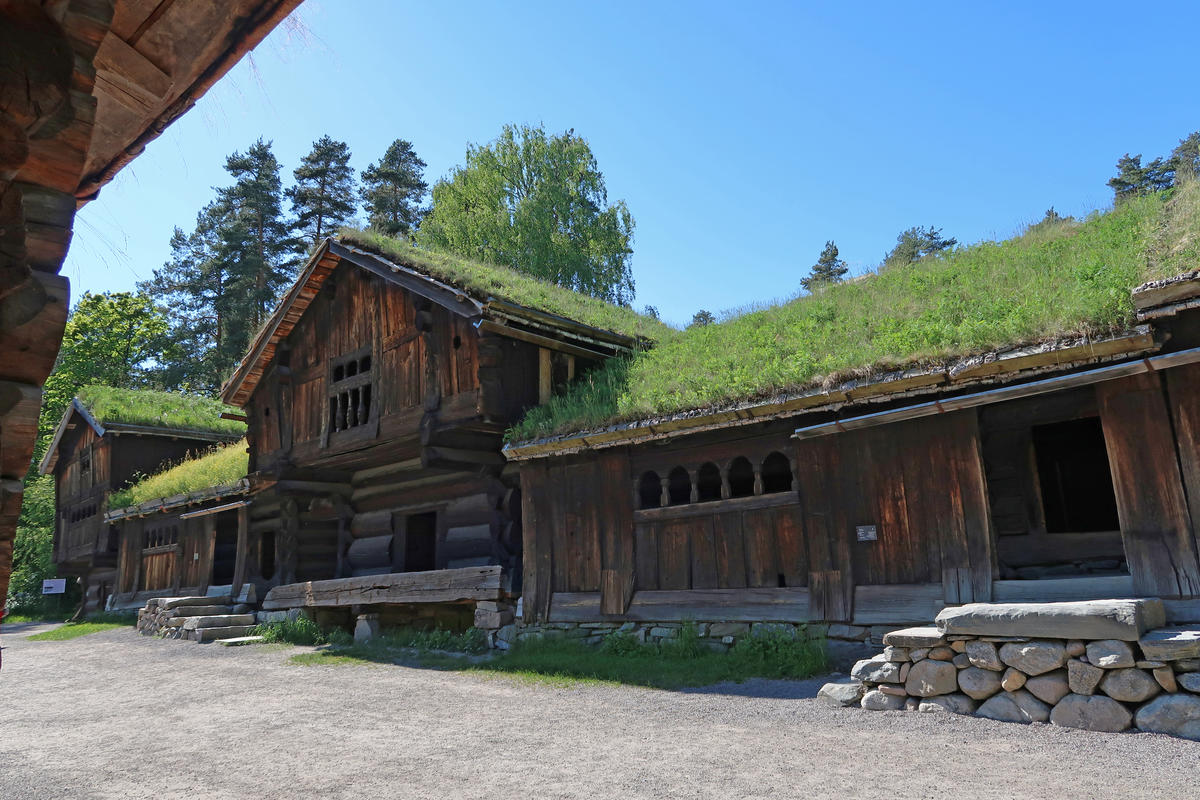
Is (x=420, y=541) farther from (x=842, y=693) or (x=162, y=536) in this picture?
(x=842, y=693)

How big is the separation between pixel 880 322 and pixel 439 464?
7476mm

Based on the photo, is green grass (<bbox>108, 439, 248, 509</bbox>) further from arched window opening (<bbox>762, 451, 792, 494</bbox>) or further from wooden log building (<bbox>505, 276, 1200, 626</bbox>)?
arched window opening (<bbox>762, 451, 792, 494</bbox>)

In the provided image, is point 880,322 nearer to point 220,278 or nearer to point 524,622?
point 524,622

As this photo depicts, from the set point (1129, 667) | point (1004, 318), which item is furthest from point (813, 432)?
point (1129, 667)

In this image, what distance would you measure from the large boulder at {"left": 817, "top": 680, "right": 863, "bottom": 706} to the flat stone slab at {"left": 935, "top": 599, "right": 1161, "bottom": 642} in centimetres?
103

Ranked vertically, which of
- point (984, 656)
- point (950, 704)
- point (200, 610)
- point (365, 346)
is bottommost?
point (950, 704)

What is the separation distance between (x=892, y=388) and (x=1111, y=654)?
322 cm

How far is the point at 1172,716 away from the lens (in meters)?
6.08

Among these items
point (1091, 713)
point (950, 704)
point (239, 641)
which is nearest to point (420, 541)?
point (239, 641)

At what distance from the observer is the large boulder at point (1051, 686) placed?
6.67 metres

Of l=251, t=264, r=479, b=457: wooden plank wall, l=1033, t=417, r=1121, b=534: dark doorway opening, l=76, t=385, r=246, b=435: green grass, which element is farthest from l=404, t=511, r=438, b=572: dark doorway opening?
l=76, t=385, r=246, b=435: green grass

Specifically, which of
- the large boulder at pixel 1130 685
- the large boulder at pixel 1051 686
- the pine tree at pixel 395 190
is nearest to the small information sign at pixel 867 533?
the large boulder at pixel 1051 686

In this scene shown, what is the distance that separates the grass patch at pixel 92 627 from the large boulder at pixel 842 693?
1906 centimetres

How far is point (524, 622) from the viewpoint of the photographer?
12609 millimetres
